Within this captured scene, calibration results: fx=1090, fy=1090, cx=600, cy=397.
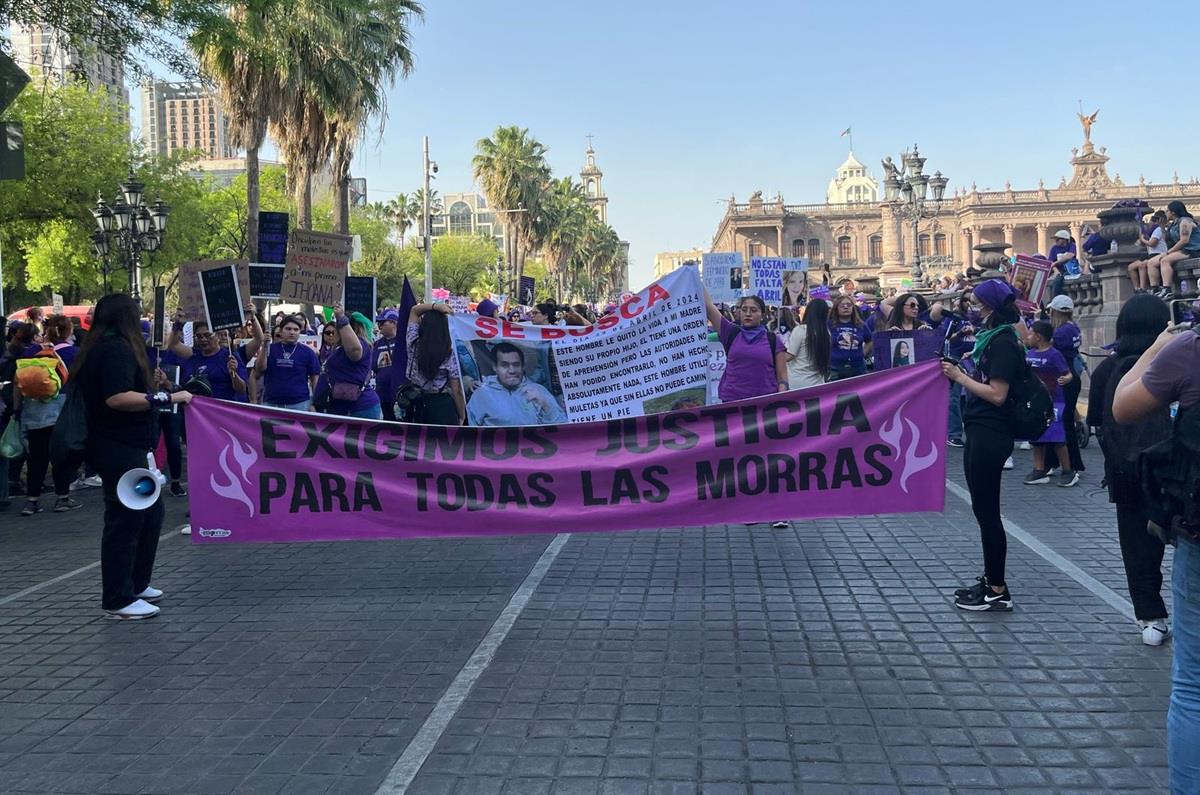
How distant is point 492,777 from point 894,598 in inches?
129

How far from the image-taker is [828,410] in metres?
6.51

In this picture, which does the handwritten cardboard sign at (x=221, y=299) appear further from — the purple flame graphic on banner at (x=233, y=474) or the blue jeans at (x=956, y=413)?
the blue jeans at (x=956, y=413)

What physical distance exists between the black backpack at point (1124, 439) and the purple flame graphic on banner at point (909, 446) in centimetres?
96

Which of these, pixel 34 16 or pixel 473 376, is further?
pixel 34 16

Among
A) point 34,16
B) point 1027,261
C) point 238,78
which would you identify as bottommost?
point 1027,261

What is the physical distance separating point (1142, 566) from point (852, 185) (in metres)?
182

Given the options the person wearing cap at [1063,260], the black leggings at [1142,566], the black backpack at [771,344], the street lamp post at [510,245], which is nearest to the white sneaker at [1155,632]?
the black leggings at [1142,566]

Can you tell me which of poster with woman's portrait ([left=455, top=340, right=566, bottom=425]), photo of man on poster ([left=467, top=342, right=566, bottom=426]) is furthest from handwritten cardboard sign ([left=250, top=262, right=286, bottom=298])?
photo of man on poster ([left=467, top=342, right=566, bottom=426])

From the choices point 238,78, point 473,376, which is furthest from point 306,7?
point 473,376

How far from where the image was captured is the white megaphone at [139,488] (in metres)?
6.32

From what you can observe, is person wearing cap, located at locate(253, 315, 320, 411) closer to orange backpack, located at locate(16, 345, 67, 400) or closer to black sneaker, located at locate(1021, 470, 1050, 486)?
orange backpack, located at locate(16, 345, 67, 400)

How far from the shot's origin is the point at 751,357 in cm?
905

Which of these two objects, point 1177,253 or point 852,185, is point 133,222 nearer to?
point 1177,253

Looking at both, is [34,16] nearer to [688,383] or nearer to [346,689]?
[688,383]
